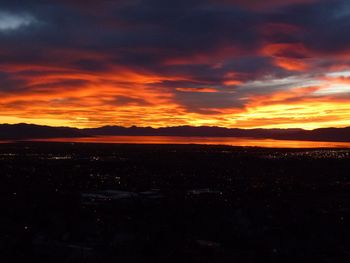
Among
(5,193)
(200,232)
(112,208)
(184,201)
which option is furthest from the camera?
(5,193)

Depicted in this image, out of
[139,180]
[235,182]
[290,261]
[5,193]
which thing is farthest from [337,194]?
[5,193]

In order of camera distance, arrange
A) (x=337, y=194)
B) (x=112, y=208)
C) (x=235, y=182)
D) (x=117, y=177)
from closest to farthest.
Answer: (x=112, y=208)
(x=337, y=194)
(x=235, y=182)
(x=117, y=177)

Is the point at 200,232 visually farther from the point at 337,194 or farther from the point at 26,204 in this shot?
the point at 337,194

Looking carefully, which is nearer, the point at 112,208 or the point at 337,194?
the point at 112,208

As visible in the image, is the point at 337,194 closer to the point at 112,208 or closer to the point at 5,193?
the point at 112,208

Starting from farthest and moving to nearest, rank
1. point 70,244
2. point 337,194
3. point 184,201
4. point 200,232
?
point 337,194, point 184,201, point 200,232, point 70,244

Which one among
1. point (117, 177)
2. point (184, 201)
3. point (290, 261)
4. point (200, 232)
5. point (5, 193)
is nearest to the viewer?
point (290, 261)

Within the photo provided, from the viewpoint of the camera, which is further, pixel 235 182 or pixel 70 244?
pixel 235 182

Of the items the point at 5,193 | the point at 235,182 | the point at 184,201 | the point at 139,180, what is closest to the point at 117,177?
the point at 139,180
